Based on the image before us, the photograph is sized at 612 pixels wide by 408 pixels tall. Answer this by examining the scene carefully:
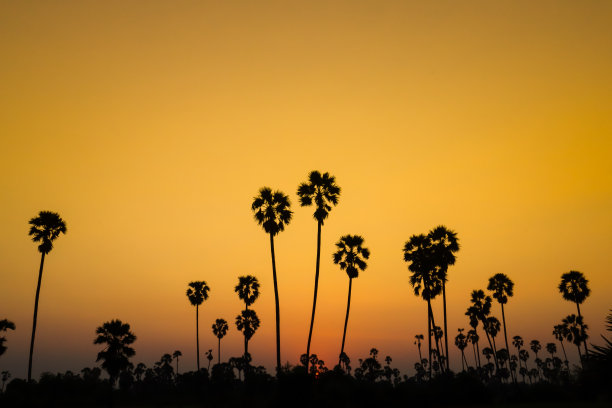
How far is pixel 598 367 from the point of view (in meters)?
27.3

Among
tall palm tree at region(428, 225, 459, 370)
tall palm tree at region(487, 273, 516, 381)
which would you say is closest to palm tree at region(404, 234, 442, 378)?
tall palm tree at region(428, 225, 459, 370)

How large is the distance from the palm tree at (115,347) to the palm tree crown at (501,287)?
56424 mm

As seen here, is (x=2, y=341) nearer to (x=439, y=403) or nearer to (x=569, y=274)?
(x=439, y=403)

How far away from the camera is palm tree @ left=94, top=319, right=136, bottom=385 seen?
5306cm

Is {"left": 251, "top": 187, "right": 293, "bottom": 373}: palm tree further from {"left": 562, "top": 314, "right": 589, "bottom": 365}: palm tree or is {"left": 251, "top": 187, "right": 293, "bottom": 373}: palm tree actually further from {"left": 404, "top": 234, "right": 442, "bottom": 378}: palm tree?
{"left": 562, "top": 314, "right": 589, "bottom": 365}: palm tree

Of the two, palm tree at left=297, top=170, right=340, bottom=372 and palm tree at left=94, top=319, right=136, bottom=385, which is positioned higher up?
palm tree at left=297, top=170, right=340, bottom=372

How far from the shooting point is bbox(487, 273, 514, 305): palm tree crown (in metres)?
78.8

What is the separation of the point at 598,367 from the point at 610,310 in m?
3.82

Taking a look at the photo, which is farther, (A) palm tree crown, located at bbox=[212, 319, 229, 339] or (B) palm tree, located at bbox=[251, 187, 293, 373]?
(A) palm tree crown, located at bbox=[212, 319, 229, 339]

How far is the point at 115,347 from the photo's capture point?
176ft

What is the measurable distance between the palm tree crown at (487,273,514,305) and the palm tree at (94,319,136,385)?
5642 cm

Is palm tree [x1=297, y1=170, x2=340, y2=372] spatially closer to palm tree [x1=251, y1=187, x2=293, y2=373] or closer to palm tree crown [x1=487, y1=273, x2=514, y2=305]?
palm tree [x1=251, y1=187, x2=293, y2=373]

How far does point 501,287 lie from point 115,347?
59.3 m

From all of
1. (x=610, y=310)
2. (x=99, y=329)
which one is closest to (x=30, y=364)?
(x=99, y=329)
